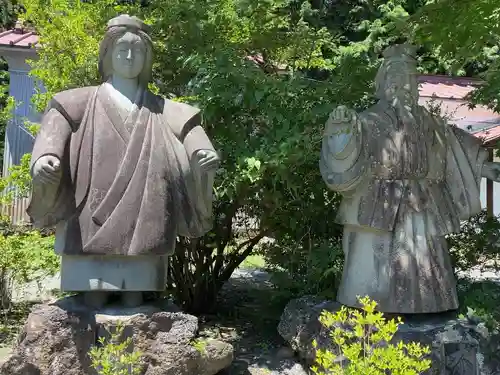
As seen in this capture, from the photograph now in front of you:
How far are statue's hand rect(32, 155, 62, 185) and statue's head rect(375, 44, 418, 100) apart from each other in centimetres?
258

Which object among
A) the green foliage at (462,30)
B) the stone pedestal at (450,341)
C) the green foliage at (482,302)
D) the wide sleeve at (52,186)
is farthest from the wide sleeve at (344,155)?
the wide sleeve at (52,186)

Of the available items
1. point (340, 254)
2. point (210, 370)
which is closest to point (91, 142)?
point (210, 370)

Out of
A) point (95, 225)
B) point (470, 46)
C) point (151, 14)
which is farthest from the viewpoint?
point (151, 14)

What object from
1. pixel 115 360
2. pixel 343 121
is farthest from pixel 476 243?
pixel 115 360

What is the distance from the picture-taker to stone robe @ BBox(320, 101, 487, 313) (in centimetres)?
407

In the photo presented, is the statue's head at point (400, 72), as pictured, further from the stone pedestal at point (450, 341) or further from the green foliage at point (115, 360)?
the green foliage at point (115, 360)

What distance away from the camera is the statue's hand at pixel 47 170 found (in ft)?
10.8

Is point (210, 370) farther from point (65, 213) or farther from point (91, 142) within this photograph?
point (91, 142)

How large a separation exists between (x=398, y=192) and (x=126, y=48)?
223 centimetres

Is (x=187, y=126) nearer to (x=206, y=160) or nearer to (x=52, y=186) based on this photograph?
(x=206, y=160)

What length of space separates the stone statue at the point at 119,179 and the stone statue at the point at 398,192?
1.14 metres

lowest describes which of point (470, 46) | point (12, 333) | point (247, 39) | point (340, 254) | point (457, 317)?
point (12, 333)

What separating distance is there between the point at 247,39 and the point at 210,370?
3762 millimetres

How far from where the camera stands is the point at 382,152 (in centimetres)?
418
